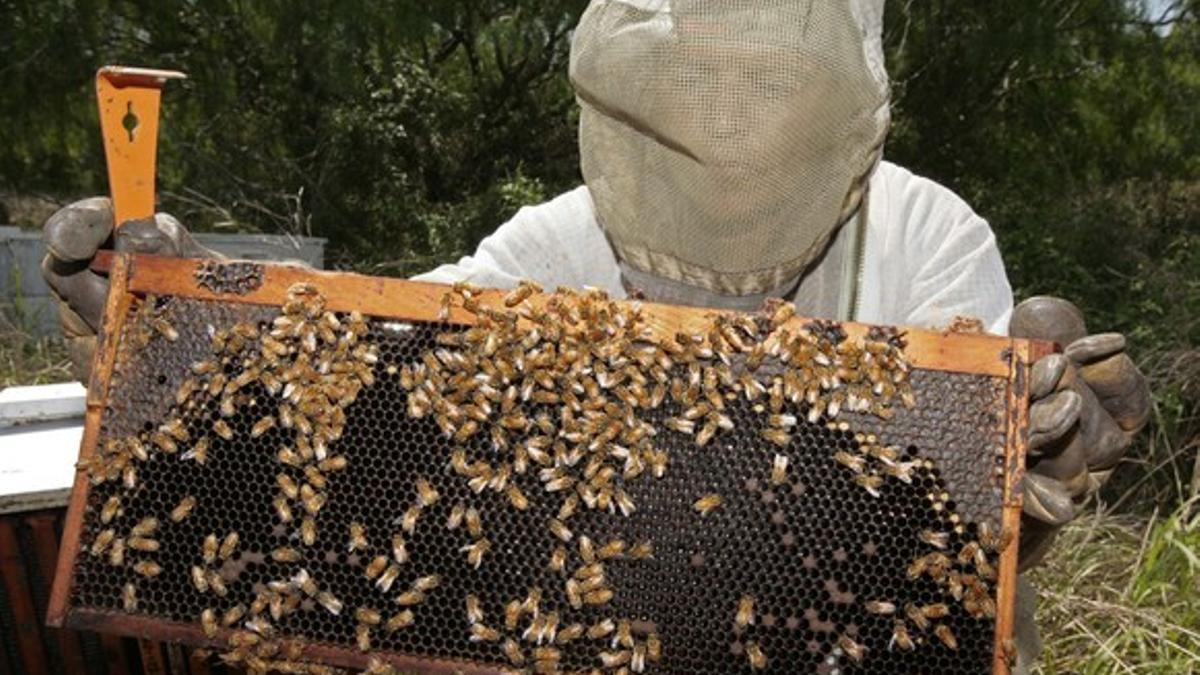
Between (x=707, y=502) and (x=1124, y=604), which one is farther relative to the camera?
(x=1124, y=604)

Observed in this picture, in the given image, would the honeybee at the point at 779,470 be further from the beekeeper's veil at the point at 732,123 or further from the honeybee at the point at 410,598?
the honeybee at the point at 410,598

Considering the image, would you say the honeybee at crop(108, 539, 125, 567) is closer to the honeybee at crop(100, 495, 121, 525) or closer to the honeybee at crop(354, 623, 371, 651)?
the honeybee at crop(100, 495, 121, 525)

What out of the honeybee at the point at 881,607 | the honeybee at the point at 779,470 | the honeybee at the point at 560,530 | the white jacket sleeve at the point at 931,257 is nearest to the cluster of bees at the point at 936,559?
the honeybee at the point at 881,607

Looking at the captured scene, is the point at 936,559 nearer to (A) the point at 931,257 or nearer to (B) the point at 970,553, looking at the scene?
(B) the point at 970,553

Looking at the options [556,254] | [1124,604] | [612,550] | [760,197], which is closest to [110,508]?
[612,550]

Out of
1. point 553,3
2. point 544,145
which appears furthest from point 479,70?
point 553,3

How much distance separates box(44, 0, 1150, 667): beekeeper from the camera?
95.7 inches

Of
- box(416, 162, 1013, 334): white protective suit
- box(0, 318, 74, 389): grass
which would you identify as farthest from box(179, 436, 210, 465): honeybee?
box(0, 318, 74, 389): grass

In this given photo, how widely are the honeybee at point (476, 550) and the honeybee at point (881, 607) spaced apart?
83cm

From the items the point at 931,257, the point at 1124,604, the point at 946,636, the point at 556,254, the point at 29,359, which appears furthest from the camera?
the point at 29,359

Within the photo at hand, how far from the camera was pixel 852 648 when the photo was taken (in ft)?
7.48

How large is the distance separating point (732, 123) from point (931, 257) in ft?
3.05

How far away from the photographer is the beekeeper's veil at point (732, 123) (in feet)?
8.00

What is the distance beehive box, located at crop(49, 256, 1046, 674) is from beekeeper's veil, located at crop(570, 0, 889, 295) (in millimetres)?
326
